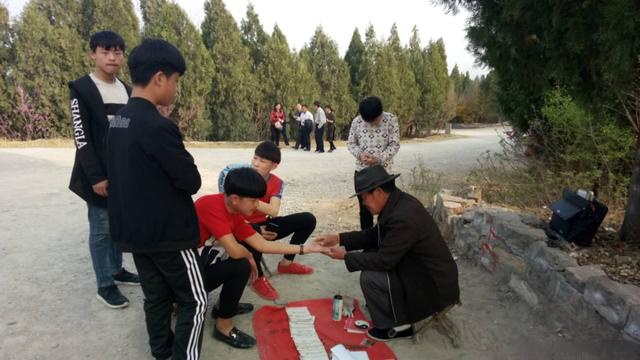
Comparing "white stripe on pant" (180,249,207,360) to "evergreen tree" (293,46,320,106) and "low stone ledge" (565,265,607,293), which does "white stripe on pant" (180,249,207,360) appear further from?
"evergreen tree" (293,46,320,106)

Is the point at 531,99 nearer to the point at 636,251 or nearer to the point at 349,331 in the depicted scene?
the point at 636,251

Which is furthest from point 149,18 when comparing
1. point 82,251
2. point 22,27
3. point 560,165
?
point 560,165

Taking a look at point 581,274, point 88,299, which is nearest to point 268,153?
point 88,299

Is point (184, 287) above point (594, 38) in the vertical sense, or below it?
below

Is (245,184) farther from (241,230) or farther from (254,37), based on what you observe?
(254,37)

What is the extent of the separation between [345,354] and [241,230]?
1.07 m

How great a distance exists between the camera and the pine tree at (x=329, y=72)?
1878 cm

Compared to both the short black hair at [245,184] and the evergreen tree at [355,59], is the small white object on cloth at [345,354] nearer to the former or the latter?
the short black hair at [245,184]

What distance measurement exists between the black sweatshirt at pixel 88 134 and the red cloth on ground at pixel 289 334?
148 cm

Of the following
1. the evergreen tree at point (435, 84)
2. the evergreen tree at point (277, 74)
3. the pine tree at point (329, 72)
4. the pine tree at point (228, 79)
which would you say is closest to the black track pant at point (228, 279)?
the pine tree at point (228, 79)

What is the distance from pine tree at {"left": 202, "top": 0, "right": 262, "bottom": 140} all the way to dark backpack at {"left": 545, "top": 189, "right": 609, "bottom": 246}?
47.6ft

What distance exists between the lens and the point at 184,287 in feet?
7.79

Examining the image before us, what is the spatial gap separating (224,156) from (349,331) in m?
9.45

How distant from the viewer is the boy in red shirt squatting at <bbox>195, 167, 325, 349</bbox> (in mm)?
2668
